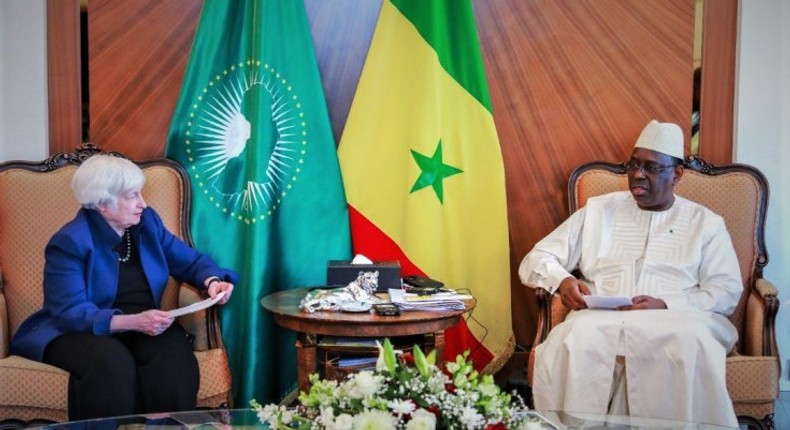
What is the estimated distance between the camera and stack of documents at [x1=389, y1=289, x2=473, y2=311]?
268 cm

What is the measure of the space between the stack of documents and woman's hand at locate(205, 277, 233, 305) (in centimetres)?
59

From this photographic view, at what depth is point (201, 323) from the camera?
2922mm

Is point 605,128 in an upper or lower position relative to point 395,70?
lower

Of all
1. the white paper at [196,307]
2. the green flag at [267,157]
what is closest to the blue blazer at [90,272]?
the white paper at [196,307]

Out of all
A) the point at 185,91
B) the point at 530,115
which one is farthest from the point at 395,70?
the point at 185,91

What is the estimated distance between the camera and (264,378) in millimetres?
3342

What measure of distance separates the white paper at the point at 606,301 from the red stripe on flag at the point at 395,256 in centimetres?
74

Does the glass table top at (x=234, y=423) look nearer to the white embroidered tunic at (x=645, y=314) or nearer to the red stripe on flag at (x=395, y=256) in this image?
the white embroidered tunic at (x=645, y=314)

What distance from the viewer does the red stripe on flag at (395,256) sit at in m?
3.38

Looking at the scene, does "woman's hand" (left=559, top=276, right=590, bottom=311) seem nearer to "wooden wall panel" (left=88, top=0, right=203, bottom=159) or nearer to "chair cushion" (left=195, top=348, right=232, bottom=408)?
"chair cushion" (left=195, top=348, right=232, bottom=408)

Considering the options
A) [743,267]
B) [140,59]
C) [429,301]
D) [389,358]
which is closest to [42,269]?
[140,59]

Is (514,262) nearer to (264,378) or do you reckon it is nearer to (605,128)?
(605,128)

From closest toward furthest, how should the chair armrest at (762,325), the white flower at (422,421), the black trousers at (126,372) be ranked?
the white flower at (422,421)
the black trousers at (126,372)
the chair armrest at (762,325)

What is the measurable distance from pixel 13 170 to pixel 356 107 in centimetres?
142
